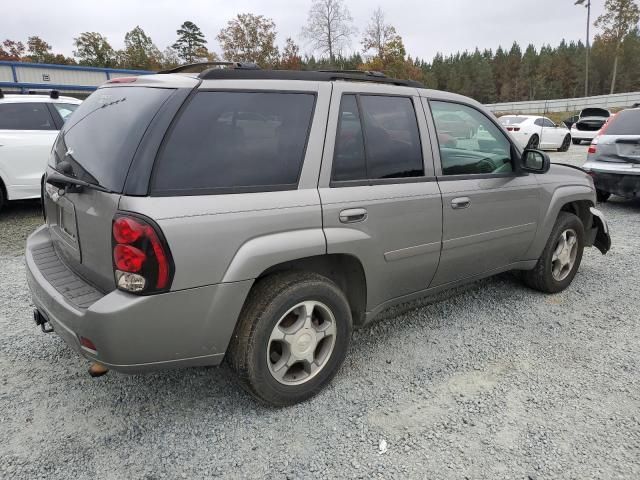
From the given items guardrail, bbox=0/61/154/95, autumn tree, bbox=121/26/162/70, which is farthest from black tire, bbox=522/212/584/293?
autumn tree, bbox=121/26/162/70

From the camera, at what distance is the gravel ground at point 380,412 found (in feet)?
7.42

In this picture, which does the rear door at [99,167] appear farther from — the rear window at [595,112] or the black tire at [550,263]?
the rear window at [595,112]

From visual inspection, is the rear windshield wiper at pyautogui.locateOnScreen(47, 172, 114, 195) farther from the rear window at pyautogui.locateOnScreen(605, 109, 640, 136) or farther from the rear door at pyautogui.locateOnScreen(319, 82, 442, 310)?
the rear window at pyautogui.locateOnScreen(605, 109, 640, 136)

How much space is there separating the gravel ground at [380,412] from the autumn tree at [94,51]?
175 feet

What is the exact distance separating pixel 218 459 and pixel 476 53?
334 feet

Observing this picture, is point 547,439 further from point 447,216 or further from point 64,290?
point 64,290

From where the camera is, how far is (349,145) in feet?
9.07

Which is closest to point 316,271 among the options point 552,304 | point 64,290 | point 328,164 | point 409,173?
point 328,164

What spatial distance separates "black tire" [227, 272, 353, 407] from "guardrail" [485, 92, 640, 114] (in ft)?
141

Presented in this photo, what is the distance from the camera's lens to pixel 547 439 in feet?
Result: 7.99

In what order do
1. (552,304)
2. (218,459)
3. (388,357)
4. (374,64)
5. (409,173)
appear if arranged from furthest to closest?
(374,64), (552,304), (388,357), (409,173), (218,459)

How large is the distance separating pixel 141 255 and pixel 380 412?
1.56 metres

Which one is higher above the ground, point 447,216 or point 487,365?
point 447,216

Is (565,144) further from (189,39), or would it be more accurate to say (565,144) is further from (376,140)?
(189,39)
